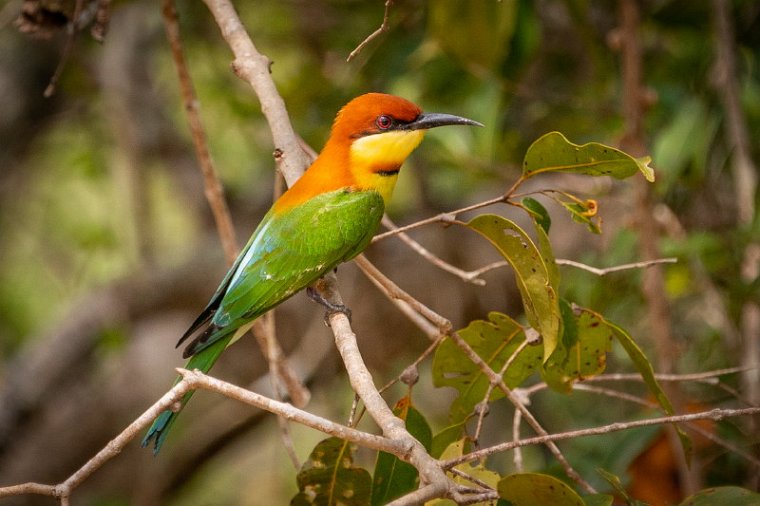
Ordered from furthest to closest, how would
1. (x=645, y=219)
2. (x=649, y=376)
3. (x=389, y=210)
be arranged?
(x=389, y=210)
(x=645, y=219)
(x=649, y=376)

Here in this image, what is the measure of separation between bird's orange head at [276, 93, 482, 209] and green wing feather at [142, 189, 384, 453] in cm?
6

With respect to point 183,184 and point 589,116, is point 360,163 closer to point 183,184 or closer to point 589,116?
point 589,116

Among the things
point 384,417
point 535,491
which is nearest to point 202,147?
point 384,417

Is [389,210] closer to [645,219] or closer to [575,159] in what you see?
[645,219]

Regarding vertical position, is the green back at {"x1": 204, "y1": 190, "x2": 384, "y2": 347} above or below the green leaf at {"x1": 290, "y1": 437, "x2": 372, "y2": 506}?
above

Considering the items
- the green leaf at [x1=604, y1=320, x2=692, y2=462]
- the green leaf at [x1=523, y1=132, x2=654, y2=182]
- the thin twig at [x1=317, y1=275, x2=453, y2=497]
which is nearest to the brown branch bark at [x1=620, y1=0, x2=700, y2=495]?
the green leaf at [x1=604, y1=320, x2=692, y2=462]

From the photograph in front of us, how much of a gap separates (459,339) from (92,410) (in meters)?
2.42

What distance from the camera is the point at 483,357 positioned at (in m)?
1.90

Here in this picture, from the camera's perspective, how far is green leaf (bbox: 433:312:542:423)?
1.85m

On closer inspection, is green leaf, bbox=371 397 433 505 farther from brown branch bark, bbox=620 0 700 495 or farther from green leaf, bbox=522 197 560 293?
brown branch bark, bbox=620 0 700 495

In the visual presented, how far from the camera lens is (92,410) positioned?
3691 millimetres

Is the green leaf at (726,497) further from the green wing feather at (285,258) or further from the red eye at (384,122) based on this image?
the red eye at (384,122)

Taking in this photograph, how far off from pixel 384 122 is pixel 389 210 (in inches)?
62.5

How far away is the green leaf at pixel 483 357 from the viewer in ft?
6.08
